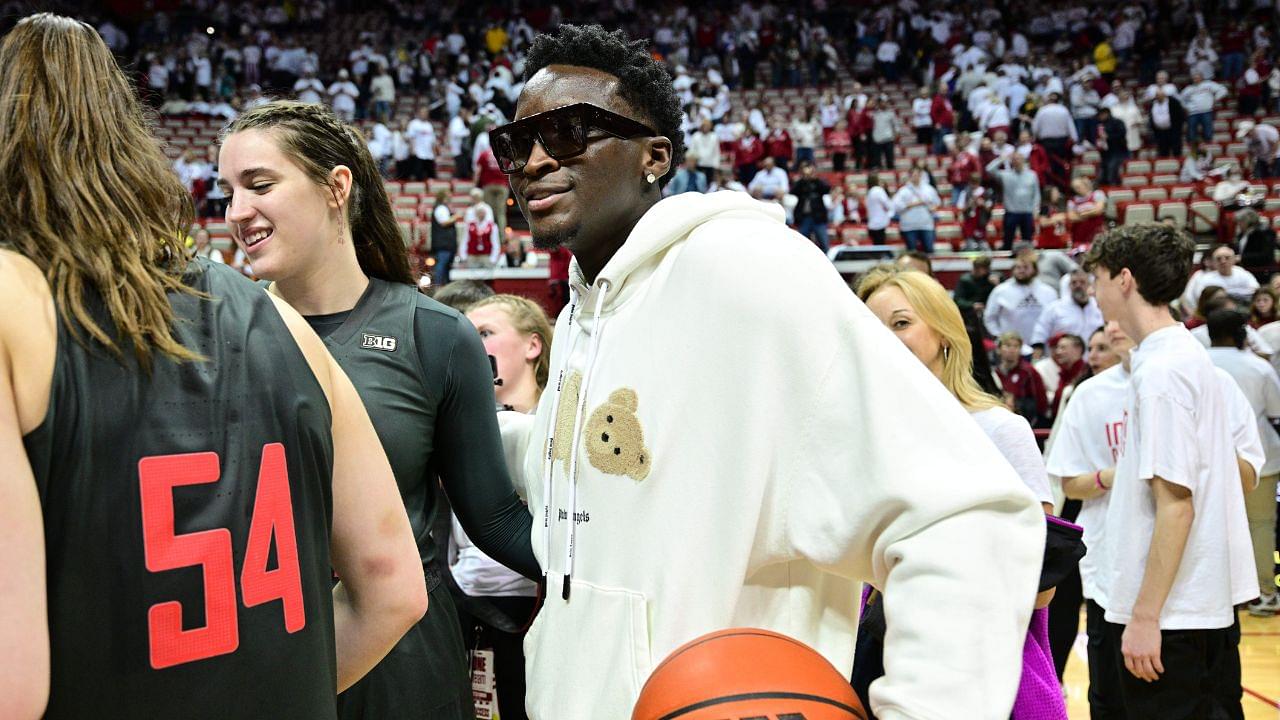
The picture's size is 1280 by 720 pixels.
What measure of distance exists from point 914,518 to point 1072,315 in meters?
10.6

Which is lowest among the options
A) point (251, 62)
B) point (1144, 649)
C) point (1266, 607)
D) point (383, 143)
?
point (1266, 607)

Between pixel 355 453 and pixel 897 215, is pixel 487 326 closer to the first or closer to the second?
pixel 355 453

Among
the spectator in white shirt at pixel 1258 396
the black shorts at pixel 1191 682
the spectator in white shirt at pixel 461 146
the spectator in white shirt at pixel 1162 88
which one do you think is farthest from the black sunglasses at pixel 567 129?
the spectator in white shirt at pixel 1162 88

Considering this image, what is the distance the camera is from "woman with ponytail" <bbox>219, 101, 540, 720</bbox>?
7.45 ft

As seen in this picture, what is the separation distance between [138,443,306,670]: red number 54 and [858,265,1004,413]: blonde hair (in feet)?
7.65

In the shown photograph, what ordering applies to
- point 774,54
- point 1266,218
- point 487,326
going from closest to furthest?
point 487,326 → point 1266,218 → point 774,54

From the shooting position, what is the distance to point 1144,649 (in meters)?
3.38

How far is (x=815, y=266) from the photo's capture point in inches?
60.7

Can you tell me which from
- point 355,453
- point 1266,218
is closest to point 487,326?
point 355,453

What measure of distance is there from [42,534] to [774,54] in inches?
1021

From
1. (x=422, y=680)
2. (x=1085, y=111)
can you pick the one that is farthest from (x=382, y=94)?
(x=422, y=680)

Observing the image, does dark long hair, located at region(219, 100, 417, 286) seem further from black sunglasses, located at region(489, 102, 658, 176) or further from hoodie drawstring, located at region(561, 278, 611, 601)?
hoodie drawstring, located at region(561, 278, 611, 601)

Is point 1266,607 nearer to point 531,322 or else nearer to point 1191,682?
point 1191,682

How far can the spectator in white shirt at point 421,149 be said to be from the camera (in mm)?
20047
